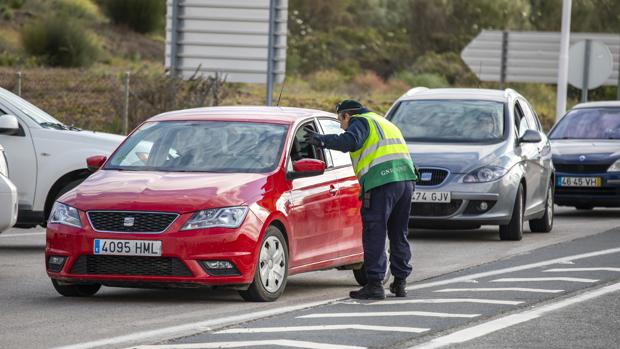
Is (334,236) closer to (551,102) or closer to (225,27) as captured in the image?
(225,27)

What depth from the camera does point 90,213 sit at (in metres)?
11.6

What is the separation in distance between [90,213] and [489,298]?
3000mm

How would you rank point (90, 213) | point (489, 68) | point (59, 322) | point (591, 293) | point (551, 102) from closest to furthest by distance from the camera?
point (59, 322) → point (90, 213) → point (591, 293) → point (489, 68) → point (551, 102)

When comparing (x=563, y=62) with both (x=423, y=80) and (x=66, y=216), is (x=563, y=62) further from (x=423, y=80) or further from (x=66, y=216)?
(x=66, y=216)

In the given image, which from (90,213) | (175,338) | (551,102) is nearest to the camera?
(175,338)

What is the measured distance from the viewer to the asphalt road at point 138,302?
1005 centimetres

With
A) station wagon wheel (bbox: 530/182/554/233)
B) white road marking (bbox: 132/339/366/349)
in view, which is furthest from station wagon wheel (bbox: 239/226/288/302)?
station wagon wheel (bbox: 530/182/554/233)

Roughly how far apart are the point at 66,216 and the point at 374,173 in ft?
7.39

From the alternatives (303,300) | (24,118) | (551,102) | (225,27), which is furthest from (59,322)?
(551,102)

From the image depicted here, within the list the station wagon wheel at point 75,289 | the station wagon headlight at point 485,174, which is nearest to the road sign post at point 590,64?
the station wagon headlight at point 485,174

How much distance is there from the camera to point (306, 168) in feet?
40.2

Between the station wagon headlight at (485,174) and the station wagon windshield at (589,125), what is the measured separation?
583 centimetres

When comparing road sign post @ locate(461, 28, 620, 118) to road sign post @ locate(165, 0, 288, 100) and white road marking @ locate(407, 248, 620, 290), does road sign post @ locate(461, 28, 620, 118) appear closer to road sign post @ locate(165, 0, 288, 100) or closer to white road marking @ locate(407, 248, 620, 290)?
road sign post @ locate(165, 0, 288, 100)

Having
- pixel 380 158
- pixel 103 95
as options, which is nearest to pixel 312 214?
pixel 380 158
